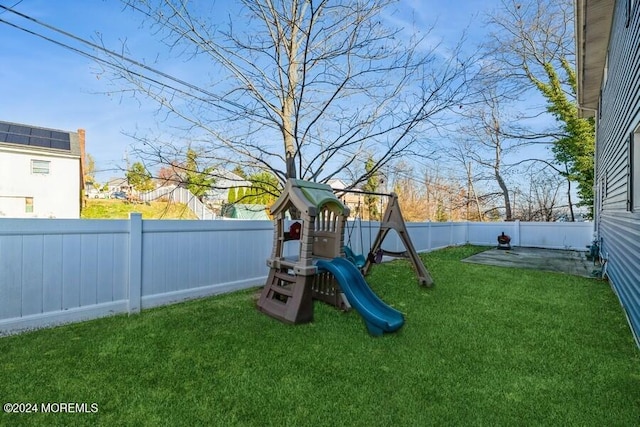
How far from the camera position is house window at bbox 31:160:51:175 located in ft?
51.3

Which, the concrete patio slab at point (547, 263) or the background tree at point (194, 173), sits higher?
the background tree at point (194, 173)

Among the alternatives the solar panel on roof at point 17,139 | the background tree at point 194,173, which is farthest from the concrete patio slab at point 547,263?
the solar panel on roof at point 17,139

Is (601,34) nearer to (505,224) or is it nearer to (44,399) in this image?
(505,224)

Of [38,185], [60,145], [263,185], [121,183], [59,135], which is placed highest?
[59,135]

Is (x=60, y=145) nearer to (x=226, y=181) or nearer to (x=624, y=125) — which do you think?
(x=226, y=181)

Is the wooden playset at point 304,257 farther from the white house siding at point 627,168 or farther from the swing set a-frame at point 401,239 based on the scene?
the white house siding at point 627,168

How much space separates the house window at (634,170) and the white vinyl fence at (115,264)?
14.4ft

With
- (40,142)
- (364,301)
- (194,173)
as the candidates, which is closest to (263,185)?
(194,173)

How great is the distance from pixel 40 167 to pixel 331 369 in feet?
62.6

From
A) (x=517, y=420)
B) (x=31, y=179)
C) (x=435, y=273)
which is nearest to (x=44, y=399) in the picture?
(x=517, y=420)

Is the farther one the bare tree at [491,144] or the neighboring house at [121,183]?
the bare tree at [491,144]

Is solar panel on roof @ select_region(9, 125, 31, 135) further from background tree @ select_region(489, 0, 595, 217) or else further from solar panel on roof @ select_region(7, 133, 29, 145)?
background tree @ select_region(489, 0, 595, 217)

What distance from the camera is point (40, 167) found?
1582 cm

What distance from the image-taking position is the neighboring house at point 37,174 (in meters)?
15.0
